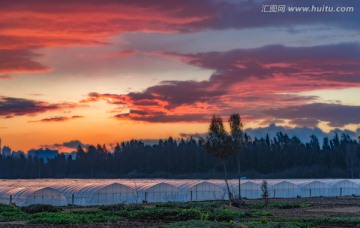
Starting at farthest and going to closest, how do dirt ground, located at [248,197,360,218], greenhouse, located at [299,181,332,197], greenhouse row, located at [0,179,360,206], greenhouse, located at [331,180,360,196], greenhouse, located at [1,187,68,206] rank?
1. greenhouse, located at [331,180,360,196]
2. greenhouse, located at [299,181,332,197]
3. greenhouse row, located at [0,179,360,206]
4. greenhouse, located at [1,187,68,206]
5. dirt ground, located at [248,197,360,218]

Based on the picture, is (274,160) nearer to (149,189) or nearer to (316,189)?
(316,189)

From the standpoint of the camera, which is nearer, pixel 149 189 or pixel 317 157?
pixel 149 189

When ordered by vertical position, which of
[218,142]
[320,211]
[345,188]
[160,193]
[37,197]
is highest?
[218,142]

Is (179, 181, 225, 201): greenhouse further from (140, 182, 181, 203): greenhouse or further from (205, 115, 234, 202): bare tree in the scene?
(205, 115, 234, 202): bare tree

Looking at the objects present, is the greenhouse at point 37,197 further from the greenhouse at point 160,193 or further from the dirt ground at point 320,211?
the dirt ground at point 320,211

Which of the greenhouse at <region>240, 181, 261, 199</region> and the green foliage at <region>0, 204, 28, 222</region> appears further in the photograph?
the greenhouse at <region>240, 181, 261, 199</region>

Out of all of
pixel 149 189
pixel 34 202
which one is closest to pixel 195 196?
pixel 149 189

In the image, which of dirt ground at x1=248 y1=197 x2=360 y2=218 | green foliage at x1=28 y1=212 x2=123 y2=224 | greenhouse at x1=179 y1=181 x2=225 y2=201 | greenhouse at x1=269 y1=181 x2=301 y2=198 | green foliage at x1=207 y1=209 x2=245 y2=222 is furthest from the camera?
greenhouse at x1=269 y1=181 x2=301 y2=198

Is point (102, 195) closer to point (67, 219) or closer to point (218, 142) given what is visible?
point (218, 142)

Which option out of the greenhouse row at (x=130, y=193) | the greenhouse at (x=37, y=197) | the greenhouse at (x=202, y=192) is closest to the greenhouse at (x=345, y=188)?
the greenhouse row at (x=130, y=193)

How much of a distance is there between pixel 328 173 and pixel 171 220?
108 meters

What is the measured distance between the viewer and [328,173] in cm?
14338

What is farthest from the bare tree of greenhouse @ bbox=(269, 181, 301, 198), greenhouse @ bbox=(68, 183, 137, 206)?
greenhouse @ bbox=(269, 181, 301, 198)

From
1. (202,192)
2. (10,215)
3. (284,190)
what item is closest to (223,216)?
(10,215)
